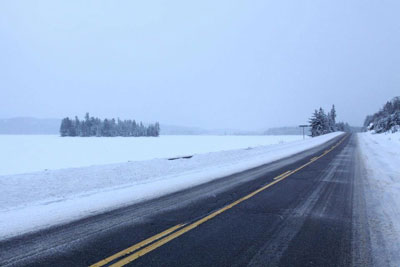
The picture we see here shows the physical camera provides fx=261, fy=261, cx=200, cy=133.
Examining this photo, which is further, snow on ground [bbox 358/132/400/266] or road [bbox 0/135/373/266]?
snow on ground [bbox 358/132/400/266]

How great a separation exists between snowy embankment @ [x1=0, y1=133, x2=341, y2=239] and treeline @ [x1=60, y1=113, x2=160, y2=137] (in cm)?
13457

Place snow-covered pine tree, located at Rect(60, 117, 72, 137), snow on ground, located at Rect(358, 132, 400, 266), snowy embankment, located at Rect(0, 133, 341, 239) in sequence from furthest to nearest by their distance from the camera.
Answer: snow-covered pine tree, located at Rect(60, 117, 72, 137) → snowy embankment, located at Rect(0, 133, 341, 239) → snow on ground, located at Rect(358, 132, 400, 266)

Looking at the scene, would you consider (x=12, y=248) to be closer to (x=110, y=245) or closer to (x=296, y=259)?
(x=110, y=245)

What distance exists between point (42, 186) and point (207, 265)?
7.46m

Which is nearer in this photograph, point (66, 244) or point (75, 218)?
point (66, 244)

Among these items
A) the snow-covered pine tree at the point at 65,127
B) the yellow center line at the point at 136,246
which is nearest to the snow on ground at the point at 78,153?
the yellow center line at the point at 136,246

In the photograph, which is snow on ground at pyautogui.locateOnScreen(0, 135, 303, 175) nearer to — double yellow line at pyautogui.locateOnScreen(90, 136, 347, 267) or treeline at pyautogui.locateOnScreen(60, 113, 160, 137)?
double yellow line at pyautogui.locateOnScreen(90, 136, 347, 267)

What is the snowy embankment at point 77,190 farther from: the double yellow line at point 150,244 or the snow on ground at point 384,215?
the snow on ground at point 384,215

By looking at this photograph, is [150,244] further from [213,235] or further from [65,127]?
[65,127]

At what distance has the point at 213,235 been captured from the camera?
15.9 ft

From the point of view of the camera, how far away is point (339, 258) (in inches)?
159

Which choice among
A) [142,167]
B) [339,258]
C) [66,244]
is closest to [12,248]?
[66,244]

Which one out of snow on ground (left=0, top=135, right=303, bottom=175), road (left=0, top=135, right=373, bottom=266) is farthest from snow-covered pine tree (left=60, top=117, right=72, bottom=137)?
road (left=0, top=135, right=373, bottom=266)

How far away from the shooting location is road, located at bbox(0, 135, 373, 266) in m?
3.96
